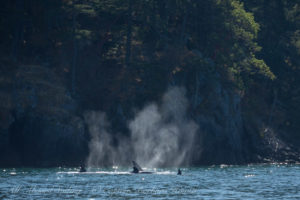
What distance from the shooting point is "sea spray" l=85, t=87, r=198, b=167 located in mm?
81188

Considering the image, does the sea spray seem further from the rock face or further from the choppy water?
the choppy water

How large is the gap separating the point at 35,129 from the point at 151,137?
47.8ft

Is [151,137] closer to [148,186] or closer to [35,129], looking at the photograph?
[35,129]

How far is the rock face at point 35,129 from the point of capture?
77.1 metres

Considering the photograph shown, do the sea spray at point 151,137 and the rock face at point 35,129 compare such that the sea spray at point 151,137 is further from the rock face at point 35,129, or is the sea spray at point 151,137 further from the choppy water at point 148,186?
the choppy water at point 148,186

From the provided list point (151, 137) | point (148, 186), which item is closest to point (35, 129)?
point (151, 137)

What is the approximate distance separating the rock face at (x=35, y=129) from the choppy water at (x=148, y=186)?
13299 mm

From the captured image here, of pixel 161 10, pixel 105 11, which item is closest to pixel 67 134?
pixel 105 11

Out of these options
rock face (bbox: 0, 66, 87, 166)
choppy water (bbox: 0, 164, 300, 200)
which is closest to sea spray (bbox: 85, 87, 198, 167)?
rock face (bbox: 0, 66, 87, 166)

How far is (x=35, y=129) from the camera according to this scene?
7731 cm

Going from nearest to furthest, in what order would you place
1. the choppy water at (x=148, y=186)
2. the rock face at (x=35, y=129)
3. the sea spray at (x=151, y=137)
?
the choppy water at (x=148, y=186) → the rock face at (x=35, y=129) → the sea spray at (x=151, y=137)

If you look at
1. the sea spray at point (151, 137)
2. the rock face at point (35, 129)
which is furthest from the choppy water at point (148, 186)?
the sea spray at point (151, 137)

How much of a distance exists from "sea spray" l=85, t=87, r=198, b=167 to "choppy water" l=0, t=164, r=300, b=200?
635 inches

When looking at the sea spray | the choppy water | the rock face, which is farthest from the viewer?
the sea spray
